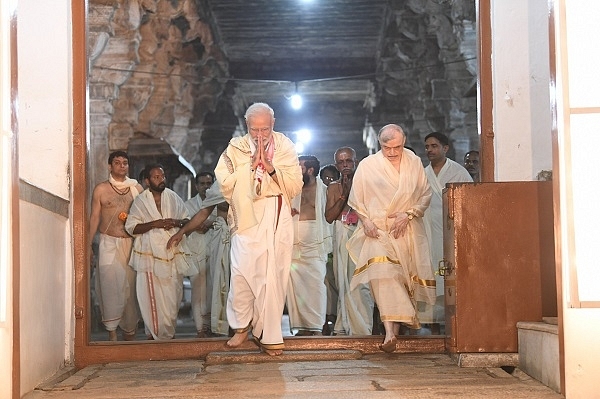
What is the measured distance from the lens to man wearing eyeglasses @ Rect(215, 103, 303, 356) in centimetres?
737

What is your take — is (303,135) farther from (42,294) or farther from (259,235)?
(42,294)

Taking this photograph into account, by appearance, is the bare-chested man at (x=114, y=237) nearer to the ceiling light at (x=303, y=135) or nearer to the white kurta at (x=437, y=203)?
the white kurta at (x=437, y=203)

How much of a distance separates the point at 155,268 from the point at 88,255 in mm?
2767

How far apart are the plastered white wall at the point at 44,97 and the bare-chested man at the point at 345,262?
10.8 feet

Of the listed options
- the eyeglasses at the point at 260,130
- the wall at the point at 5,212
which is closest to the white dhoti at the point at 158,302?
the eyeglasses at the point at 260,130

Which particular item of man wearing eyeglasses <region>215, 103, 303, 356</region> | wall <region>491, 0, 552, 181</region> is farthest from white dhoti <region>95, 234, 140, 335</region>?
wall <region>491, 0, 552, 181</region>

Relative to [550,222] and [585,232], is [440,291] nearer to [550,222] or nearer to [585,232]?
[550,222]

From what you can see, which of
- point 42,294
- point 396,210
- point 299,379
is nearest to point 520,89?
point 396,210

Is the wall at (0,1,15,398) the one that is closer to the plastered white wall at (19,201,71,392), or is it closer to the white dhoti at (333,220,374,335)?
the plastered white wall at (19,201,71,392)

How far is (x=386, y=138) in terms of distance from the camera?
8.14 m

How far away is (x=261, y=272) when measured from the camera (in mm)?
7414

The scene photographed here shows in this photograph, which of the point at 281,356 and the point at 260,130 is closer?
the point at 281,356

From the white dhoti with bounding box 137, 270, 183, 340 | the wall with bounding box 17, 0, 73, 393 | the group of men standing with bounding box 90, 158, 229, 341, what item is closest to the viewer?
the wall with bounding box 17, 0, 73, 393

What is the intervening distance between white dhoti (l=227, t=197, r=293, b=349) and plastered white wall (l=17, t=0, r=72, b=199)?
1.41 meters
